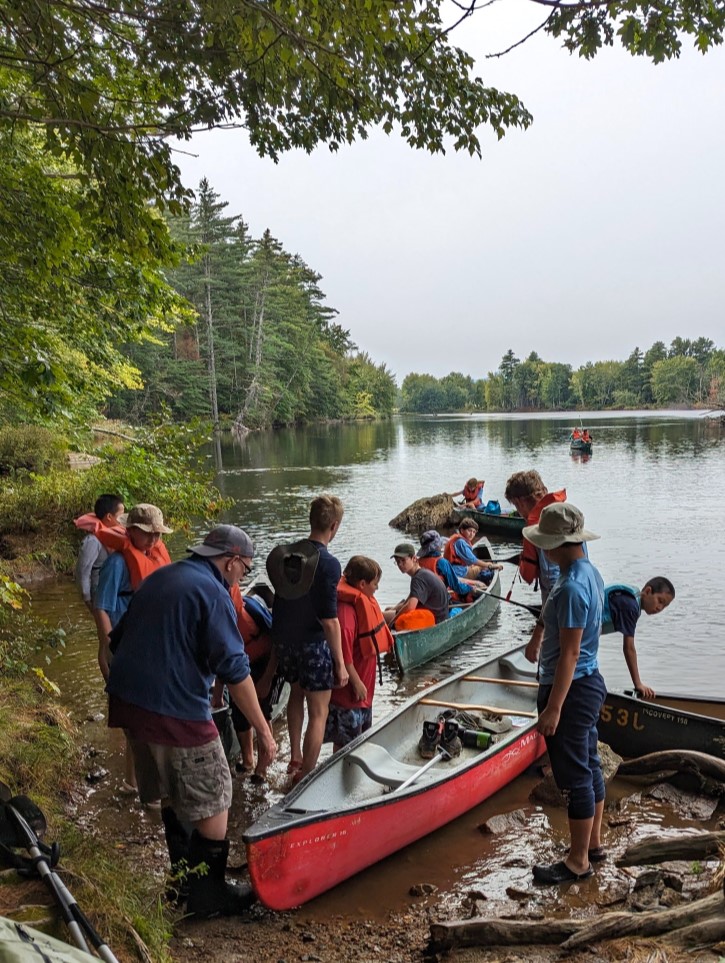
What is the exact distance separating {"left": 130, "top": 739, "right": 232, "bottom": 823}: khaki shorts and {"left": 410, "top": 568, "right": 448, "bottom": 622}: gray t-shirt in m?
6.63

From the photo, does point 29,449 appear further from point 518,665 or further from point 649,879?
point 649,879

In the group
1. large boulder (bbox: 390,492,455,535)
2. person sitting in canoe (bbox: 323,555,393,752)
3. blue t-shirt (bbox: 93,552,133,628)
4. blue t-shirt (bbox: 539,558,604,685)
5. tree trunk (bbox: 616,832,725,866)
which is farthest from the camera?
large boulder (bbox: 390,492,455,535)

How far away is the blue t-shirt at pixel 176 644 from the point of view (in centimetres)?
381

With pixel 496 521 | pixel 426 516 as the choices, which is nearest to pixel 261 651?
pixel 496 521

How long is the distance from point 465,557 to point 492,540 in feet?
27.6

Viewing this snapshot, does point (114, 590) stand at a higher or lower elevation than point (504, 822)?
higher

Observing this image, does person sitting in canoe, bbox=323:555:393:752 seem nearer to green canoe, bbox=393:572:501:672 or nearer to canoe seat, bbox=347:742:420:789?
canoe seat, bbox=347:742:420:789

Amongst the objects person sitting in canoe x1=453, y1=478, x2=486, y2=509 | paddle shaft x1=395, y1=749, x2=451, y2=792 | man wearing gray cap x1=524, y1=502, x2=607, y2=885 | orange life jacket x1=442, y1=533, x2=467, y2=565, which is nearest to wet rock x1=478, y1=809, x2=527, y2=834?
paddle shaft x1=395, y1=749, x2=451, y2=792

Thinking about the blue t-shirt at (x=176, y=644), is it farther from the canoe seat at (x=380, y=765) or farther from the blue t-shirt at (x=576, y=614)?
the canoe seat at (x=380, y=765)

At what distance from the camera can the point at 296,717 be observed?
6004mm

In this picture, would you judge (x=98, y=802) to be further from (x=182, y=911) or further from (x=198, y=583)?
(x=198, y=583)

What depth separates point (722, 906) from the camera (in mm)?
3285

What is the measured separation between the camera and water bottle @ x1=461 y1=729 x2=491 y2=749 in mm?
6477

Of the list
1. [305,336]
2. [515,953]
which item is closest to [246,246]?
[305,336]
